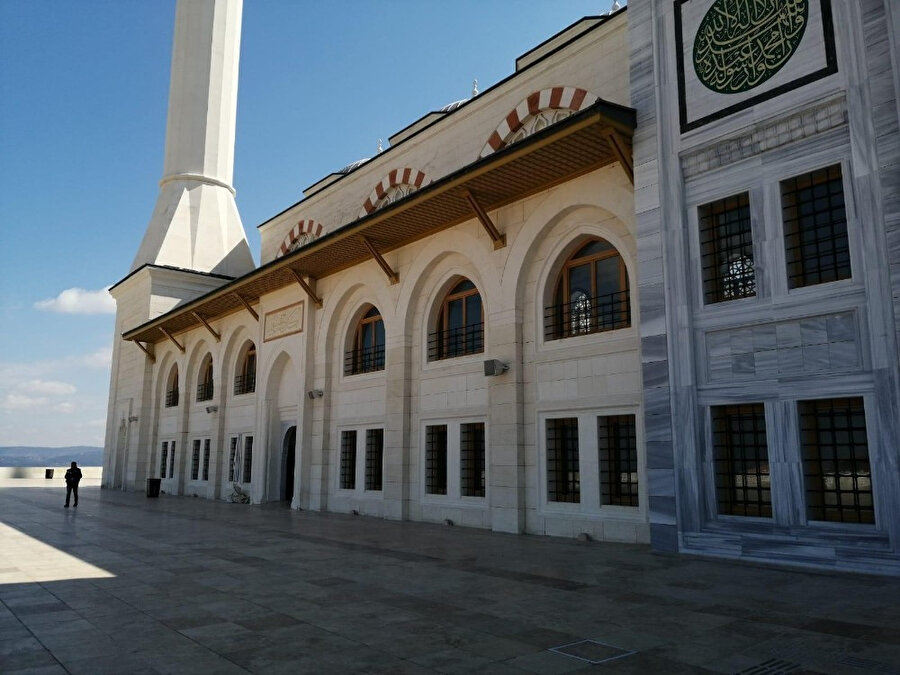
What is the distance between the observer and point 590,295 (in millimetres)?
10148

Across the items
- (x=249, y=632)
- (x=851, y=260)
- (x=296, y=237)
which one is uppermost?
(x=296, y=237)

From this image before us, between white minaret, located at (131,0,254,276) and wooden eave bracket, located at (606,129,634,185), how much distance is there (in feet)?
65.4

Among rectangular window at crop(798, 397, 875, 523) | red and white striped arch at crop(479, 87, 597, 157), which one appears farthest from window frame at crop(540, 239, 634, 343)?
rectangular window at crop(798, 397, 875, 523)

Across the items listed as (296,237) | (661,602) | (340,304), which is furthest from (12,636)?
(296,237)

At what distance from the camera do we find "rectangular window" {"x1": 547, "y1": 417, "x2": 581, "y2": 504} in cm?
993

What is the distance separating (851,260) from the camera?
22.7 feet

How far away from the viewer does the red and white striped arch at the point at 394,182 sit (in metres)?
13.8

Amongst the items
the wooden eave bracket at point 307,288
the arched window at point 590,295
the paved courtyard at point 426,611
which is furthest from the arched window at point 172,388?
the arched window at point 590,295

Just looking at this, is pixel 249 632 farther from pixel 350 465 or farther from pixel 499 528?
pixel 350 465

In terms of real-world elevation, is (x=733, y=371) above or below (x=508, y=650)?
above

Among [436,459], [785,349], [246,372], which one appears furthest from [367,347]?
[785,349]

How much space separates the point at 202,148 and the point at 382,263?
17.0 meters

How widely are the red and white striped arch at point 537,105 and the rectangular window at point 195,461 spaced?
46.5 ft

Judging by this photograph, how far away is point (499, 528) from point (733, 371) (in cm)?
448
